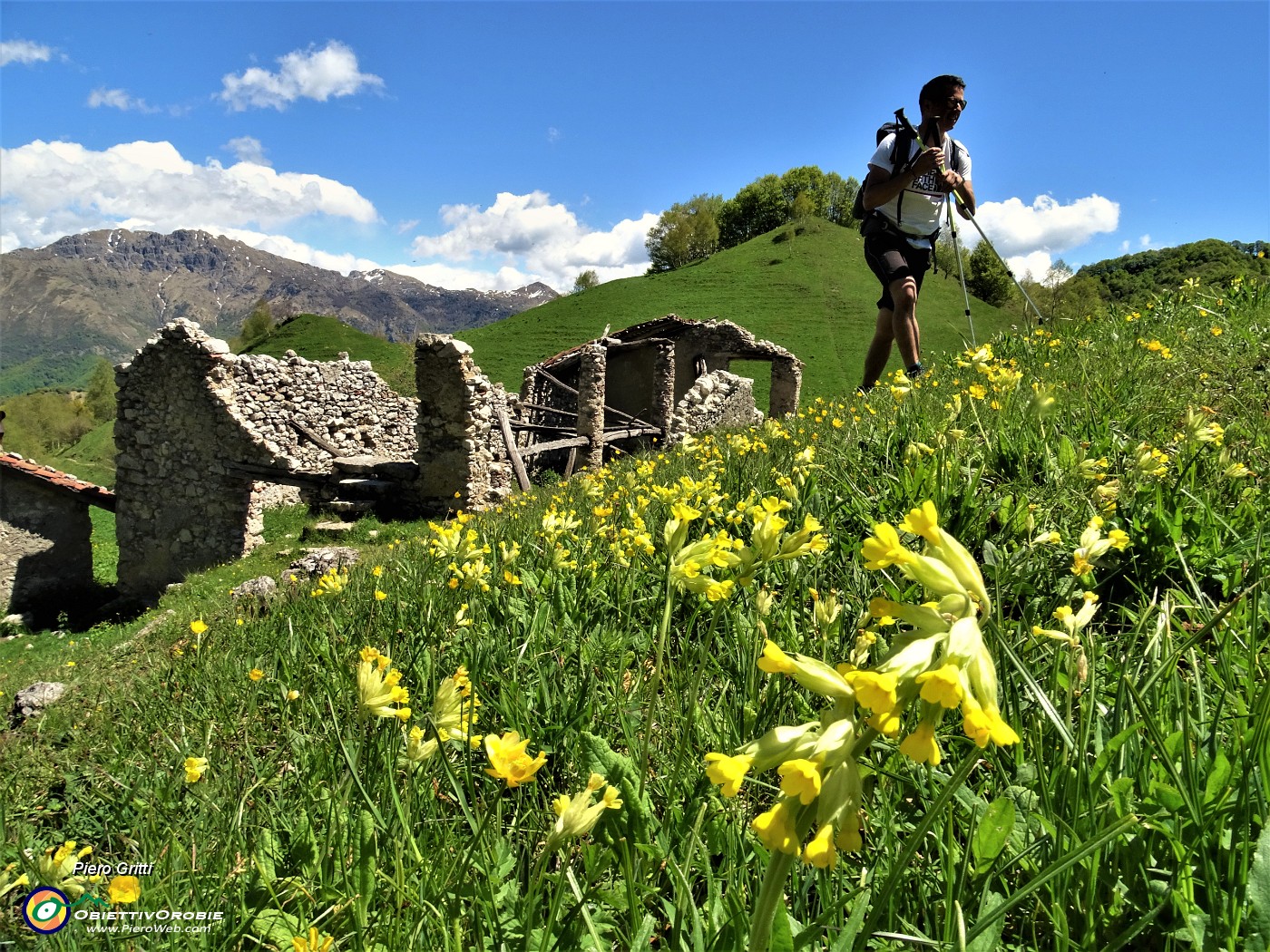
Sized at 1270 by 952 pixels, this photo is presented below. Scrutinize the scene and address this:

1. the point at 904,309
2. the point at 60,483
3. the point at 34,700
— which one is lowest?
the point at 60,483

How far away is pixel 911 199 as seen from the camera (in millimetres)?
5699

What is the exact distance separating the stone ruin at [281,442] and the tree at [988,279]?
4244cm

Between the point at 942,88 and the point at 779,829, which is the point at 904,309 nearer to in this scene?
the point at 942,88

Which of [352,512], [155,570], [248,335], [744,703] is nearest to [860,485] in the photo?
[744,703]

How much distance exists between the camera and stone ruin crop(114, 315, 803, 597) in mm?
13516

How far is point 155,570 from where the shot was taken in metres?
15.6

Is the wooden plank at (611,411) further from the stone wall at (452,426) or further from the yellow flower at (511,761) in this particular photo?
the yellow flower at (511,761)

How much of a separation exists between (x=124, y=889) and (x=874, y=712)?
4.47ft

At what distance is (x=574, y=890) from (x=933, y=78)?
641 cm

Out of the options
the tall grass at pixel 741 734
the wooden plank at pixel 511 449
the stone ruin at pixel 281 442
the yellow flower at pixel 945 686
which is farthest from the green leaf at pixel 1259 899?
the wooden plank at pixel 511 449

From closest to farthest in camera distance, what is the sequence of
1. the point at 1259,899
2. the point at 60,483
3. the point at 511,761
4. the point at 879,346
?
the point at 1259,899
the point at 511,761
the point at 879,346
the point at 60,483

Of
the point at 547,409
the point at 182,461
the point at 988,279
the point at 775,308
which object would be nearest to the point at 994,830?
the point at 182,461

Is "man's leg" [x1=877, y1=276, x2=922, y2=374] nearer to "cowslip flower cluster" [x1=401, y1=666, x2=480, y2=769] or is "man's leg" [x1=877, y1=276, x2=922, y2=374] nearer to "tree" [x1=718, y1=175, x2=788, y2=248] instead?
"cowslip flower cluster" [x1=401, y1=666, x2=480, y2=769]

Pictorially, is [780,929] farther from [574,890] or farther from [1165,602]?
[1165,602]
